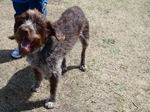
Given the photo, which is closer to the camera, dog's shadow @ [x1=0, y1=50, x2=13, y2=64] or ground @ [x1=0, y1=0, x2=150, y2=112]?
ground @ [x1=0, y1=0, x2=150, y2=112]

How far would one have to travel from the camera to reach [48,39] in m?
3.34

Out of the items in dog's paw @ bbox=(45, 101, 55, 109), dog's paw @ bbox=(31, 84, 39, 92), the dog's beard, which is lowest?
dog's paw @ bbox=(45, 101, 55, 109)

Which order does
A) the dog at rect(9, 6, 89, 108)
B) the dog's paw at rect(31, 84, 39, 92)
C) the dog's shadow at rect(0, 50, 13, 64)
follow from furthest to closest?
the dog's shadow at rect(0, 50, 13, 64)
the dog's paw at rect(31, 84, 39, 92)
the dog at rect(9, 6, 89, 108)

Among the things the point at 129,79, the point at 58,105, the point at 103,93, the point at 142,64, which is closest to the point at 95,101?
the point at 103,93

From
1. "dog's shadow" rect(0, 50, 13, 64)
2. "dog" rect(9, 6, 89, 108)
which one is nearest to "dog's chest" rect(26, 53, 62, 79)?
"dog" rect(9, 6, 89, 108)

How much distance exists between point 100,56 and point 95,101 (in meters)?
1.54

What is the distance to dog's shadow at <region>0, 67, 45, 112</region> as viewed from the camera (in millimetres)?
3821

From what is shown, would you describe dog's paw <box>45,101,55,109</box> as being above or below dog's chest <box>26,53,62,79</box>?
below

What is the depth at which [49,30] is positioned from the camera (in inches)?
122

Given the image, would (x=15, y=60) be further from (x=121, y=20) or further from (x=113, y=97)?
(x=121, y=20)

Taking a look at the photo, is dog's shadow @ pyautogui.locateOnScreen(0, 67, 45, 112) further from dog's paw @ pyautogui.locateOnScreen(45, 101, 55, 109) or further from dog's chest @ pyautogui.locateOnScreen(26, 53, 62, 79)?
dog's chest @ pyautogui.locateOnScreen(26, 53, 62, 79)

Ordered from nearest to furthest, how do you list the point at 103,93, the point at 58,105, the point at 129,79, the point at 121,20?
the point at 58,105, the point at 103,93, the point at 129,79, the point at 121,20

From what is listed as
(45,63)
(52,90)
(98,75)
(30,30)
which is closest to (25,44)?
(30,30)

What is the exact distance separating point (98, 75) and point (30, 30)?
7.90 feet
